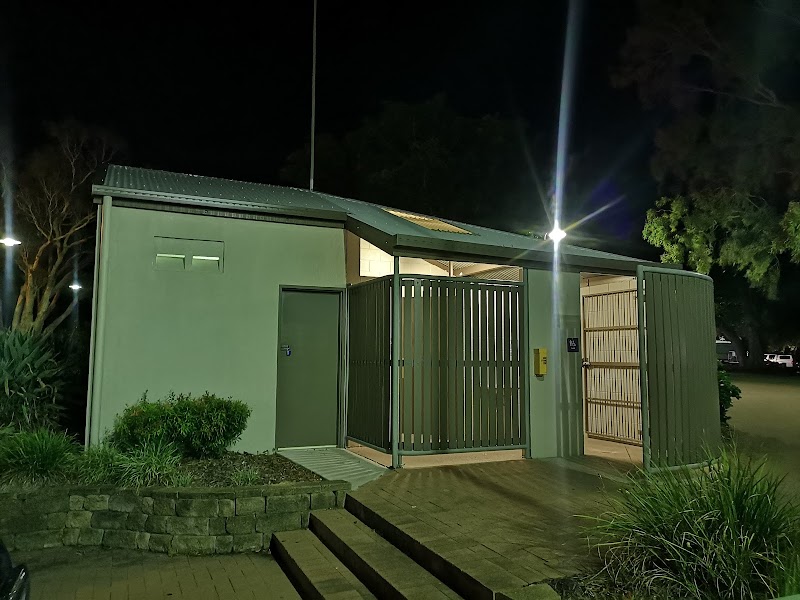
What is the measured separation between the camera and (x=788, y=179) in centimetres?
1561

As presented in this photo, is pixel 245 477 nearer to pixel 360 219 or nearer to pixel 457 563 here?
pixel 457 563

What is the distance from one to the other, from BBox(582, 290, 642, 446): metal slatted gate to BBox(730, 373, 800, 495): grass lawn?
63.3 inches

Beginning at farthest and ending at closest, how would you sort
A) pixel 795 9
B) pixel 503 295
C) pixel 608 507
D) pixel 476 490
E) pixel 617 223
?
1. pixel 617 223
2. pixel 795 9
3. pixel 503 295
4. pixel 476 490
5. pixel 608 507

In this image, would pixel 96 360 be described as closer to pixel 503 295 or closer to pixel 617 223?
pixel 503 295

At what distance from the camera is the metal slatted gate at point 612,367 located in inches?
364

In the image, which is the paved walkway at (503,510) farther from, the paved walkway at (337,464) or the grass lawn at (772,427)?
the grass lawn at (772,427)

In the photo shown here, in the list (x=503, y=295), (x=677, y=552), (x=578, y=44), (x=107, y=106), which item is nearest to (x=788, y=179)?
(x=578, y=44)

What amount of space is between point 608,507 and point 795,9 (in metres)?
14.1

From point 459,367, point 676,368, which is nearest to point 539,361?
point 459,367

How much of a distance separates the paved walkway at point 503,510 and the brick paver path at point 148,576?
1.13 metres

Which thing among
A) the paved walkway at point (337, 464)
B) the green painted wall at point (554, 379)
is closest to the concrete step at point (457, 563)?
the paved walkway at point (337, 464)

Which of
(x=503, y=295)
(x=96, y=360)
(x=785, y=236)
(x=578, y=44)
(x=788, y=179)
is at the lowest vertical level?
(x=96, y=360)

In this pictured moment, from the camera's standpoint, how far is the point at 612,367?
9602mm

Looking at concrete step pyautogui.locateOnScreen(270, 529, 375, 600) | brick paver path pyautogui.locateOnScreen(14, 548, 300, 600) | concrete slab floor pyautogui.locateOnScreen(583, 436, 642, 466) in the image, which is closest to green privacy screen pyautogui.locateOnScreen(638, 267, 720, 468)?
concrete slab floor pyautogui.locateOnScreen(583, 436, 642, 466)
